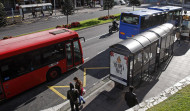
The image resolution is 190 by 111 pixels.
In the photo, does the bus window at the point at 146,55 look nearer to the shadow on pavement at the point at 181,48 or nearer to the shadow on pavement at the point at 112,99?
the shadow on pavement at the point at 112,99

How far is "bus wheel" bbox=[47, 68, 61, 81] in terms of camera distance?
1198cm

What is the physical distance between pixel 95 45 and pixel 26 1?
3828 cm

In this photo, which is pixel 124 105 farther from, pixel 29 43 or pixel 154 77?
pixel 29 43

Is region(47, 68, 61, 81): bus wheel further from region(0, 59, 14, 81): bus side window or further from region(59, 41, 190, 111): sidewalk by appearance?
region(59, 41, 190, 111): sidewalk

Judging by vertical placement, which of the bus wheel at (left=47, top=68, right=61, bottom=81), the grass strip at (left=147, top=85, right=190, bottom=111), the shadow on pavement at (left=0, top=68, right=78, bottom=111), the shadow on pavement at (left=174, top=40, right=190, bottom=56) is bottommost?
the shadow on pavement at (left=0, top=68, right=78, bottom=111)

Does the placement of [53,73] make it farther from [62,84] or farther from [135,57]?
[135,57]

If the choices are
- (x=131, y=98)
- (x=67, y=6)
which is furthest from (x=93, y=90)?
(x=67, y=6)

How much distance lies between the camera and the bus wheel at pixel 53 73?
12.0m

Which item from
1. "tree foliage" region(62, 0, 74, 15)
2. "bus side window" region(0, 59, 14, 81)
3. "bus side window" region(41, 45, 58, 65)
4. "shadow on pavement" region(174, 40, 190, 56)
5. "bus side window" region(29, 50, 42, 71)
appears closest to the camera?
"bus side window" region(0, 59, 14, 81)

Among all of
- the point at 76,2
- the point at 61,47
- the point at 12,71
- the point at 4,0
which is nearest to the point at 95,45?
the point at 61,47

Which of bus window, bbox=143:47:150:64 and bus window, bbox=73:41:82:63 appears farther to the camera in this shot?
bus window, bbox=73:41:82:63

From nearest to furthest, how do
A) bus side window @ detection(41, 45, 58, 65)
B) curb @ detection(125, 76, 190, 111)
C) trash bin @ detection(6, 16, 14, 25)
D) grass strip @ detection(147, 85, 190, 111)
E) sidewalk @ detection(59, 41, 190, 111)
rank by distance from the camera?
grass strip @ detection(147, 85, 190, 111)
curb @ detection(125, 76, 190, 111)
sidewalk @ detection(59, 41, 190, 111)
bus side window @ detection(41, 45, 58, 65)
trash bin @ detection(6, 16, 14, 25)

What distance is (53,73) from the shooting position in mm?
12148

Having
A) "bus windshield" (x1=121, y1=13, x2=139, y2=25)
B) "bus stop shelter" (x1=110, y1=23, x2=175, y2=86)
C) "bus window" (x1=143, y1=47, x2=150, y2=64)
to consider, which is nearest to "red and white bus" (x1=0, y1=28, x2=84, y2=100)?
"bus stop shelter" (x1=110, y1=23, x2=175, y2=86)
